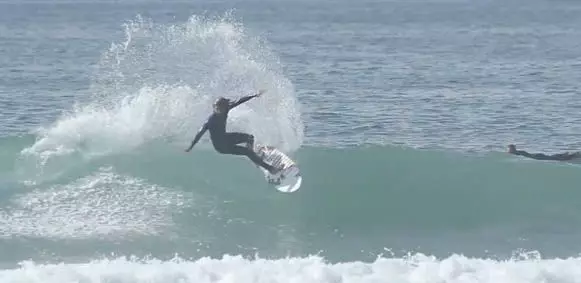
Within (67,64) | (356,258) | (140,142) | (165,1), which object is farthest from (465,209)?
(165,1)

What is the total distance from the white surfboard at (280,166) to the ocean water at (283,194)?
2.23 ft

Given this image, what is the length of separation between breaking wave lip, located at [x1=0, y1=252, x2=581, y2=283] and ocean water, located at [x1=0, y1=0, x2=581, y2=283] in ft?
0.11

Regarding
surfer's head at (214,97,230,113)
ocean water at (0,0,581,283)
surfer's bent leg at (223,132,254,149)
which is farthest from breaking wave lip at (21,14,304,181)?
surfer's head at (214,97,230,113)

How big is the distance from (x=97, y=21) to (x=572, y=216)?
5349 centimetres

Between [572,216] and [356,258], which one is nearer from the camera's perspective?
[356,258]

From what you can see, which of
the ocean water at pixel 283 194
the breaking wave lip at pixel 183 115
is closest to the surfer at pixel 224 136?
the ocean water at pixel 283 194

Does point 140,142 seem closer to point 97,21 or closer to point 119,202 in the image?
point 119,202

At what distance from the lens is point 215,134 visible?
709 inches

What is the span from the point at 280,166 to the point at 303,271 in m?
3.51

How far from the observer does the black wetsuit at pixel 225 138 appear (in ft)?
58.9

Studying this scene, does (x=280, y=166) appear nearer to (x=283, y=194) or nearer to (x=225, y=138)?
(x=225, y=138)

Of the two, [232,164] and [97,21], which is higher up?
[97,21]

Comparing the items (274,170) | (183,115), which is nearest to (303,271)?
(274,170)

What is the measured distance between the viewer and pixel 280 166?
61.8 feet
